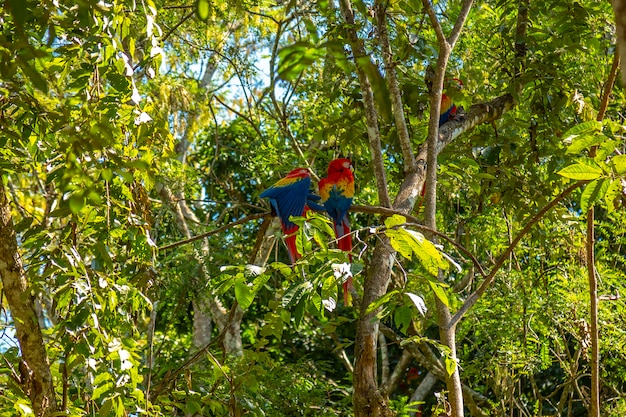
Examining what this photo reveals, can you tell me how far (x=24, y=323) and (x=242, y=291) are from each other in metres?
0.69

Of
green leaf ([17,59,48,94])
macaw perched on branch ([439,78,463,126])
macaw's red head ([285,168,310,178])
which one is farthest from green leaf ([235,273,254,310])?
macaw perched on branch ([439,78,463,126])

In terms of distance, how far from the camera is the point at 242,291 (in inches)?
70.2

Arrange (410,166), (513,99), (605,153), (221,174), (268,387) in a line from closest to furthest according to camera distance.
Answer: (605,153) < (410,166) < (513,99) < (268,387) < (221,174)

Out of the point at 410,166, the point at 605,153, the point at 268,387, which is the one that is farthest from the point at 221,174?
the point at 605,153

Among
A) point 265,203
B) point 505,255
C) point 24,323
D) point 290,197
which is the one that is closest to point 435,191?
point 505,255

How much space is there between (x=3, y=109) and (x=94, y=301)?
608mm

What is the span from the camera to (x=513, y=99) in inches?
122

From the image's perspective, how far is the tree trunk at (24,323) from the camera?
2.11 metres

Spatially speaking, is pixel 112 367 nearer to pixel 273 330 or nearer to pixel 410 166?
pixel 273 330

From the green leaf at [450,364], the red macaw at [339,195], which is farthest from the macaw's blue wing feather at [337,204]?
the green leaf at [450,364]

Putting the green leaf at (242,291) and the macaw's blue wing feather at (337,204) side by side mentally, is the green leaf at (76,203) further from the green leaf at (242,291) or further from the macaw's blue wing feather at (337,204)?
the macaw's blue wing feather at (337,204)

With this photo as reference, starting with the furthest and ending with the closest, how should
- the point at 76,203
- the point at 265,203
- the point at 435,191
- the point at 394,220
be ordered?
the point at 265,203
the point at 435,191
the point at 394,220
the point at 76,203

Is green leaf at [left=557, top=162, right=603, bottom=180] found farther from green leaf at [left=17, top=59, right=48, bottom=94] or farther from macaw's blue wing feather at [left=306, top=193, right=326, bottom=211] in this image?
macaw's blue wing feather at [left=306, top=193, right=326, bottom=211]

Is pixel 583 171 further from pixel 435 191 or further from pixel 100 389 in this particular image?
pixel 100 389
